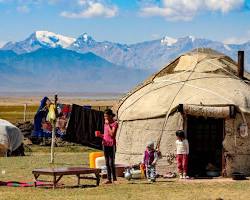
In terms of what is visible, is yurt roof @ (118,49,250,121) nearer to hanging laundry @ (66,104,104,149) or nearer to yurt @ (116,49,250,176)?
yurt @ (116,49,250,176)

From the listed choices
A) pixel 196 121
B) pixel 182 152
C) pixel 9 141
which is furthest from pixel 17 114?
pixel 182 152

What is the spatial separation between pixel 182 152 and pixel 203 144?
1052 millimetres

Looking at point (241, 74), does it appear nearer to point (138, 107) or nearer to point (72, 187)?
point (138, 107)

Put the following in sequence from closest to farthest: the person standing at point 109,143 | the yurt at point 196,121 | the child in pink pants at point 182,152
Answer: the person standing at point 109,143, the child in pink pants at point 182,152, the yurt at point 196,121

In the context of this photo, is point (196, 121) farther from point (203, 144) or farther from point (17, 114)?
point (17, 114)

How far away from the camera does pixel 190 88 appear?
17.8m

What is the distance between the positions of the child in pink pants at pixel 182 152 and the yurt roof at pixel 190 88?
85 cm

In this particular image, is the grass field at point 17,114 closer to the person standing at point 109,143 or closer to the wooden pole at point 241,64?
the wooden pole at point 241,64

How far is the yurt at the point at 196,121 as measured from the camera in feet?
55.8

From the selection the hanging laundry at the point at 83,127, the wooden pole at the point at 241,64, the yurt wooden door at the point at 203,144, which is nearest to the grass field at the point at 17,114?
the hanging laundry at the point at 83,127

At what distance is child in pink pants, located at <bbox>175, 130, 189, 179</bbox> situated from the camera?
54.0 feet

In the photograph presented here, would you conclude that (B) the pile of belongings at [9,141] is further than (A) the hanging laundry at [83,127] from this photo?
Yes

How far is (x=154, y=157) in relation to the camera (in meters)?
16.2

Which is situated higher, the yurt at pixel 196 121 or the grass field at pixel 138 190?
the yurt at pixel 196 121
